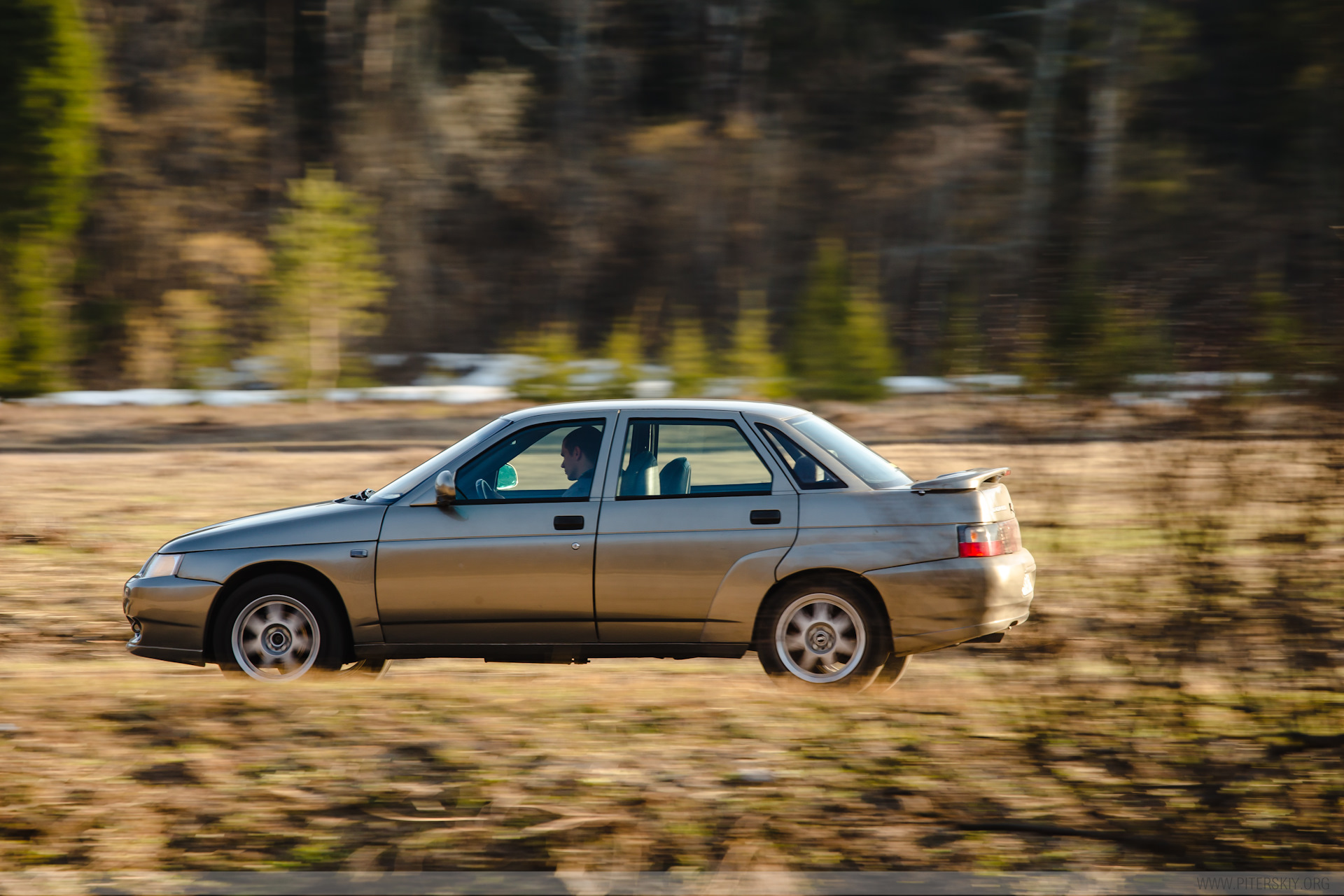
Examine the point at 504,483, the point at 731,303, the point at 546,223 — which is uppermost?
the point at 546,223

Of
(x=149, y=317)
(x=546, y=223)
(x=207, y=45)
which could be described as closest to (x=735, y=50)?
(x=546, y=223)

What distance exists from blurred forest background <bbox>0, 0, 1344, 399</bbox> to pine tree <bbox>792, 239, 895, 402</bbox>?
5 centimetres

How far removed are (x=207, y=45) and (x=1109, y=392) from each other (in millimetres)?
41818

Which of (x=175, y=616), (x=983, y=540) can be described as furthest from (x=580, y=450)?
(x=175, y=616)

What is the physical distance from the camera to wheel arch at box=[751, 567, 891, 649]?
6320mm

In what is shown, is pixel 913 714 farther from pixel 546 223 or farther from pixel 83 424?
pixel 546 223

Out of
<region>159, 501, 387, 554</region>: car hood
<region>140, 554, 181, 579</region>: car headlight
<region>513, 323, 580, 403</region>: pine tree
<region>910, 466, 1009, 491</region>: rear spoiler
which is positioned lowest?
<region>140, 554, 181, 579</region>: car headlight

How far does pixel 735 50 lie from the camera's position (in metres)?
44.2

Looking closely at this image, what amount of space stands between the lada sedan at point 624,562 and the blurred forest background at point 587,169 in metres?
16.3

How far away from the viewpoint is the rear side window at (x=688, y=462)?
6586 mm

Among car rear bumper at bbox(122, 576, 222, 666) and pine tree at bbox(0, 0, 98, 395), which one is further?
pine tree at bbox(0, 0, 98, 395)

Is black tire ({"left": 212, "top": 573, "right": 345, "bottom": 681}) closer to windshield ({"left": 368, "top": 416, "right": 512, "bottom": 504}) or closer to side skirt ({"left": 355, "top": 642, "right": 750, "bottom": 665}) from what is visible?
side skirt ({"left": 355, "top": 642, "right": 750, "bottom": 665})

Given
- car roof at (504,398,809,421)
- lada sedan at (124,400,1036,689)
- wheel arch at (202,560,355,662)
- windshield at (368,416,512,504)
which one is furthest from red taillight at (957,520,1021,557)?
wheel arch at (202,560,355,662)

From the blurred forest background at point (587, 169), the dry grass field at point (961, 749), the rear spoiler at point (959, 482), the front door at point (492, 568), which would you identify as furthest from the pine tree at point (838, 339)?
the dry grass field at point (961, 749)
